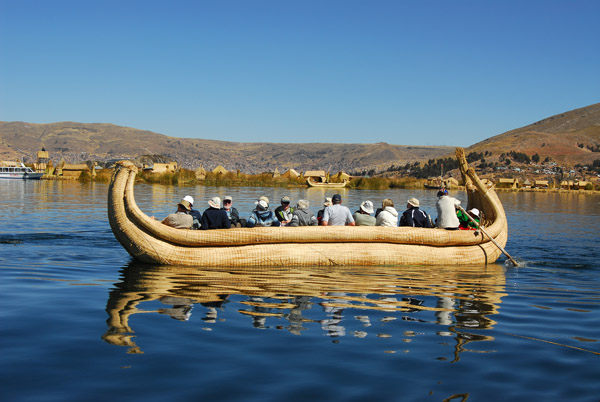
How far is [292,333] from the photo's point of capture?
6.82m

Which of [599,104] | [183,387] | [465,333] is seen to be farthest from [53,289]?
[599,104]

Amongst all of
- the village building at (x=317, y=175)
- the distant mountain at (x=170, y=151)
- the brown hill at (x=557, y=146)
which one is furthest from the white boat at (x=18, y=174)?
the distant mountain at (x=170, y=151)

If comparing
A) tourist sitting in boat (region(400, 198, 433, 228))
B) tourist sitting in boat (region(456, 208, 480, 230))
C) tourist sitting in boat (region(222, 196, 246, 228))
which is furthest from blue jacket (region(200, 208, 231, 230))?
tourist sitting in boat (region(456, 208, 480, 230))

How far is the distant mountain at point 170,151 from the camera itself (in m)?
165

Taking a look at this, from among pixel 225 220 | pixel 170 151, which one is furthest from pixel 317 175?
pixel 170 151

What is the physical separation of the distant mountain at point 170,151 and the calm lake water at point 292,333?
151 m

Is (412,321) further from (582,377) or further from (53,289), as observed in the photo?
(53,289)

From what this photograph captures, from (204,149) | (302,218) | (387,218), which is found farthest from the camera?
(204,149)

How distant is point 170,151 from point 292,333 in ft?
580

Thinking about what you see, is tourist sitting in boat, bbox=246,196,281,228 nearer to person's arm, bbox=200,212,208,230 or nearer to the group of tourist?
the group of tourist

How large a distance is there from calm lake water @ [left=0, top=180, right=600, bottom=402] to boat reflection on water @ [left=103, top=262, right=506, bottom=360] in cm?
3

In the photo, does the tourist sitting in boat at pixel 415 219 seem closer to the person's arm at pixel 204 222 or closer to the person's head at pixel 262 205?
the person's head at pixel 262 205

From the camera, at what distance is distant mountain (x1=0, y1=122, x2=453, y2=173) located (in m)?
165

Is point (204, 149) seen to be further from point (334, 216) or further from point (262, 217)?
point (334, 216)
